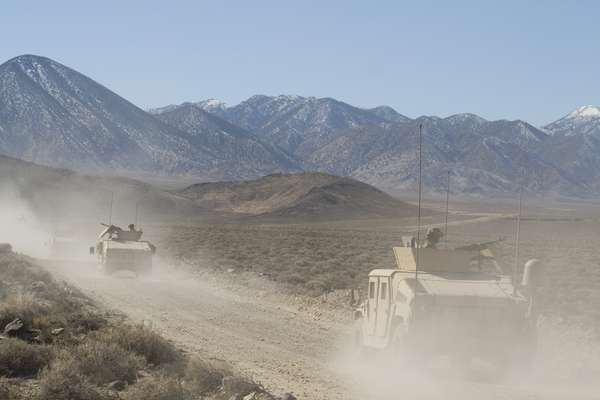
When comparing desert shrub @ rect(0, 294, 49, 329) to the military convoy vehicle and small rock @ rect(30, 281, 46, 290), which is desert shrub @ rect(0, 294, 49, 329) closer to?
small rock @ rect(30, 281, 46, 290)

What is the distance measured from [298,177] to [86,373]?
146 m

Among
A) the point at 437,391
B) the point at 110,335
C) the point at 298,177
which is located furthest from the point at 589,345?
the point at 298,177

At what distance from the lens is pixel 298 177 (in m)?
156

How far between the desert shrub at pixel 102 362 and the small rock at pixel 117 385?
0.47ft

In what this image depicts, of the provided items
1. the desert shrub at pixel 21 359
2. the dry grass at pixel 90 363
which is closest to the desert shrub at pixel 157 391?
the dry grass at pixel 90 363

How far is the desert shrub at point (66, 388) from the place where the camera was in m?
9.08

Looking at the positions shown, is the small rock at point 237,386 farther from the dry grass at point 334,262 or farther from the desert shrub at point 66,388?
the dry grass at point 334,262

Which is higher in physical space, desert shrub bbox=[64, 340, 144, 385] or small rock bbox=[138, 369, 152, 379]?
desert shrub bbox=[64, 340, 144, 385]

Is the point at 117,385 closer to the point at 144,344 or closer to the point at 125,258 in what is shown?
the point at 144,344

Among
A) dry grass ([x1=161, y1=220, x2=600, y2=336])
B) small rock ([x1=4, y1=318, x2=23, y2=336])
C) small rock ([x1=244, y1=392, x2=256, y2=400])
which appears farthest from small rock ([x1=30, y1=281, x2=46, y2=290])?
small rock ([x1=244, y1=392, x2=256, y2=400])

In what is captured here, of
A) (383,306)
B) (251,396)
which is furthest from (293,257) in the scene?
(251,396)

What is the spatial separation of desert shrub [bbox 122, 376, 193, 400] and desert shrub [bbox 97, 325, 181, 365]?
2.18m

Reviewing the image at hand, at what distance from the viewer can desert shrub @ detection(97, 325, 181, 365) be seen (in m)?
11.9

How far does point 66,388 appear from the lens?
916 centimetres
